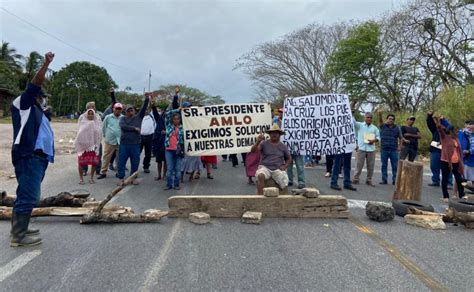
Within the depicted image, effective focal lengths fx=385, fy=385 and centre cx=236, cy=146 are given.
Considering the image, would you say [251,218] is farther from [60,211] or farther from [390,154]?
[390,154]

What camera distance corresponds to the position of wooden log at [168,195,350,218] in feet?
19.8

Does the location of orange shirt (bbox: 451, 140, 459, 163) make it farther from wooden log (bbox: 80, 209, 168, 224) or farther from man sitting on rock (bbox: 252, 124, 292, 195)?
wooden log (bbox: 80, 209, 168, 224)

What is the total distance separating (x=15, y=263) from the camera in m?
4.02

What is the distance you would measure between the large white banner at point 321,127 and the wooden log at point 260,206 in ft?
9.48

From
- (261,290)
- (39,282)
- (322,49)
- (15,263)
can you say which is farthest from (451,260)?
(322,49)

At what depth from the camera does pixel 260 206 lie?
611 cm

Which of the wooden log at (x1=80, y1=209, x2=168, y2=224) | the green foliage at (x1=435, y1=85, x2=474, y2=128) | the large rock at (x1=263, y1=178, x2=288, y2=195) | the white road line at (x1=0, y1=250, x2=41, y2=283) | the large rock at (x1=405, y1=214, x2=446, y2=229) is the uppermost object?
the green foliage at (x1=435, y1=85, x2=474, y2=128)

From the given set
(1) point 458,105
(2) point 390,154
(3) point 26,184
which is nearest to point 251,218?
(3) point 26,184

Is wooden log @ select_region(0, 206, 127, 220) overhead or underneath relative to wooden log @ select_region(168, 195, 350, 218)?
underneath

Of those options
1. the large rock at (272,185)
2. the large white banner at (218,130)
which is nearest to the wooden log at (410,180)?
the large rock at (272,185)

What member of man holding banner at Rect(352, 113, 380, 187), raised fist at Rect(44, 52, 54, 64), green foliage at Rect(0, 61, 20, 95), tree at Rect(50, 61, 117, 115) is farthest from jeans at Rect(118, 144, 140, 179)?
tree at Rect(50, 61, 117, 115)

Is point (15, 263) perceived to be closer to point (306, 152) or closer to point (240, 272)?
point (240, 272)

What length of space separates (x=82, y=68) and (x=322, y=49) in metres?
48.6

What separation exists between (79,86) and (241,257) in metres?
71.8
